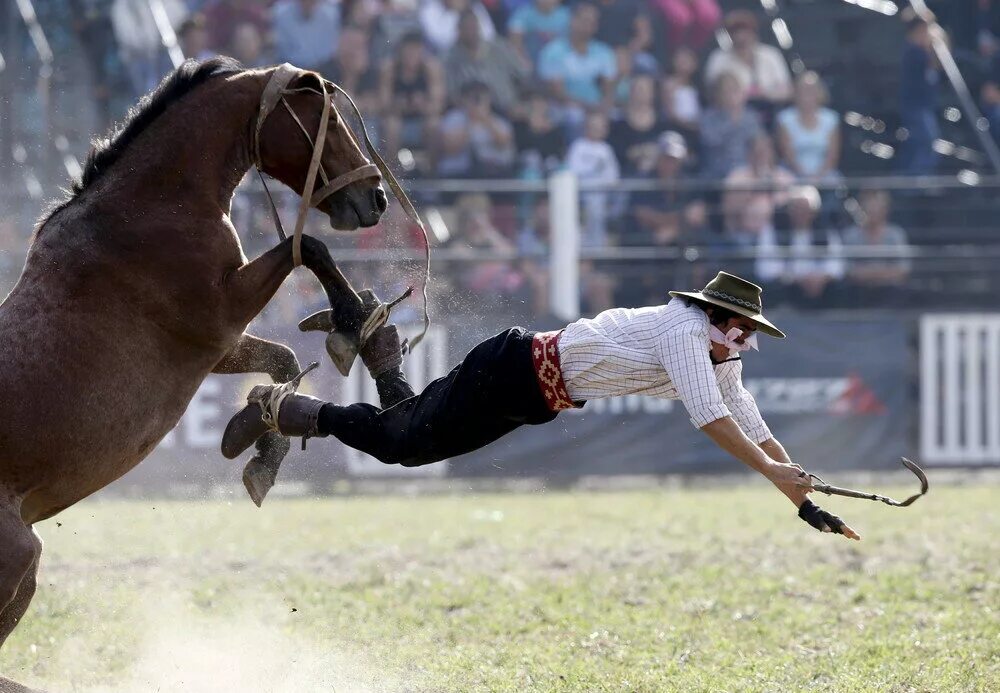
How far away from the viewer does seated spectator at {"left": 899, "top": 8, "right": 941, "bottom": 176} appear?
13992 millimetres

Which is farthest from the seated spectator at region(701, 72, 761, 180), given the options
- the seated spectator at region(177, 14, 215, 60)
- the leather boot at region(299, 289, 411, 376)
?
the leather boot at region(299, 289, 411, 376)

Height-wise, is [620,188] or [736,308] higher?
[736,308]

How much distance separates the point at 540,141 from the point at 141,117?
8308 mm

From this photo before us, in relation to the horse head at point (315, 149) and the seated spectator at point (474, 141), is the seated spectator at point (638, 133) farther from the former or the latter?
the horse head at point (315, 149)

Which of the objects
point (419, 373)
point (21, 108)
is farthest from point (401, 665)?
point (21, 108)

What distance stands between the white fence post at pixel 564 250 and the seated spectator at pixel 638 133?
171 cm

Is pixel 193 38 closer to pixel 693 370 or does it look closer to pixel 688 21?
pixel 688 21

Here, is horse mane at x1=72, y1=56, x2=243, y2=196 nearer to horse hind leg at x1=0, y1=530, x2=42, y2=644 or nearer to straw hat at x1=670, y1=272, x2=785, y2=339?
horse hind leg at x1=0, y1=530, x2=42, y2=644

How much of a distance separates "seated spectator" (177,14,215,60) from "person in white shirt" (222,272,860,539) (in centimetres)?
773

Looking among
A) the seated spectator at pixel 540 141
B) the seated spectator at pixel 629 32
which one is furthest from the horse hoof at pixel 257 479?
the seated spectator at pixel 629 32

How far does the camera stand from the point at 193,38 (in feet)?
40.5

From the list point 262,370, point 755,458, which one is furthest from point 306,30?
point 755,458

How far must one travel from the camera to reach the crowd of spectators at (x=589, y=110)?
12.4 metres

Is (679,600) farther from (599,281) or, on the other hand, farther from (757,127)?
(757,127)
